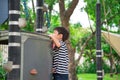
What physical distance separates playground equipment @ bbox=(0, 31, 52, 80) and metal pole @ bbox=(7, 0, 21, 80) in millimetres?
40

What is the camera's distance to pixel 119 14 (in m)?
10.3

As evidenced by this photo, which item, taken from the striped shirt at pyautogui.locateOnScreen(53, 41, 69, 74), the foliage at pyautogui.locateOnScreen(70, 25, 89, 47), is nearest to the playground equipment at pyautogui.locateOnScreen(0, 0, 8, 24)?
the striped shirt at pyautogui.locateOnScreen(53, 41, 69, 74)

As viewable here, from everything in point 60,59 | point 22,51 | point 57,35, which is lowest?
point 60,59

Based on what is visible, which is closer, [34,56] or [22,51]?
[22,51]

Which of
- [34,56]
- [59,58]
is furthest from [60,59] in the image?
[34,56]

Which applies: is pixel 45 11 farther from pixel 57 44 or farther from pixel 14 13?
pixel 14 13

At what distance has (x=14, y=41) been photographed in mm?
3523

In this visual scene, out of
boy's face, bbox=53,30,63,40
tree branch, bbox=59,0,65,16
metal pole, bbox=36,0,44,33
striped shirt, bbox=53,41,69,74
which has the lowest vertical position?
striped shirt, bbox=53,41,69,74

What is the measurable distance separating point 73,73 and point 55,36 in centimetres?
532

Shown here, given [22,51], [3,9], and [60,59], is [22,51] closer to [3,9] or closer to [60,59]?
[3,9]

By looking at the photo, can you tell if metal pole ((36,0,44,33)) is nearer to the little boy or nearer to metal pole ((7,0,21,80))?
the little boy

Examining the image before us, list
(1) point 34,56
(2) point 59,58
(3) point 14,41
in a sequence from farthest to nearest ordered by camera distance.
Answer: (2) point 59,58 → (1) point 34,56 → (3) point 14,41

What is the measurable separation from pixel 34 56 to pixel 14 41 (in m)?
0.27

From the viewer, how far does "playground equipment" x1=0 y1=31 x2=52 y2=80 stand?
3553mm
